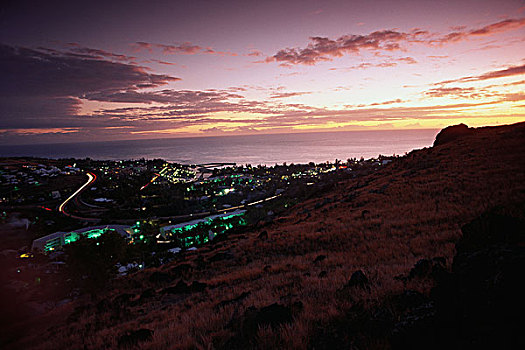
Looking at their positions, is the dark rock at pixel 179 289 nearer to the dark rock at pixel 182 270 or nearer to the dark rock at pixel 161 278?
the dark rock at pixel 161 278

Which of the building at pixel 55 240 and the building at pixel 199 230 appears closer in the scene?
the building at pixel 55 240

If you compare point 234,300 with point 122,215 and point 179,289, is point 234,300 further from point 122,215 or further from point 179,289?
point 122,215

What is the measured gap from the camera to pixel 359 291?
6129 millimetres

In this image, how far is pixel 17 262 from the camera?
32312mm

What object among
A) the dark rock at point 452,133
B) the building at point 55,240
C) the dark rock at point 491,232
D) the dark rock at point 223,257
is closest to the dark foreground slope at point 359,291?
the dark rock at point 491,232

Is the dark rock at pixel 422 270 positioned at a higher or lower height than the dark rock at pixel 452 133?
lower

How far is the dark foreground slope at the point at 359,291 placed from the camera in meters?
3.36

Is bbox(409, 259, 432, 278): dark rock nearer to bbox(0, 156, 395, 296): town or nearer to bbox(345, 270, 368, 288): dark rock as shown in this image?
bbox(345, 270, 368, 288): dark rock

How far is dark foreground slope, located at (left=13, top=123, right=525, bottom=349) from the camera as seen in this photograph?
336 centimetres

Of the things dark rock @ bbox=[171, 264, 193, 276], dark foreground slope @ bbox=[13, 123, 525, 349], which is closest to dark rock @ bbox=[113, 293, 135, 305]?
dark foreground slope @ bbox=[13, 123, 525, 349]

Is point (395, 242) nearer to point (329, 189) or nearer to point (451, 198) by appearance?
point (451, 198)

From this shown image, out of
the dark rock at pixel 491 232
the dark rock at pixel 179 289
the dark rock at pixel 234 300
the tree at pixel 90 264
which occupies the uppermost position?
the dark rock at pixel 491 232

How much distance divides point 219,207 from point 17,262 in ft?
155

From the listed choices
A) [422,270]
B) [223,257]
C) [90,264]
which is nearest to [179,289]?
[223,257]
